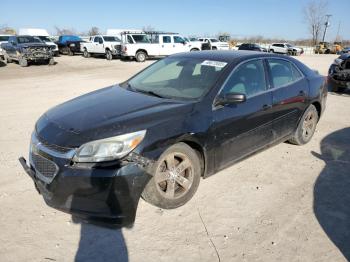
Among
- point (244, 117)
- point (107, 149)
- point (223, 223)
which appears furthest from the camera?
point (244, 117)

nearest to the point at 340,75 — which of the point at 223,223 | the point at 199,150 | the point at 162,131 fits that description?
the point at 199,150

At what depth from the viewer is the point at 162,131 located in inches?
128

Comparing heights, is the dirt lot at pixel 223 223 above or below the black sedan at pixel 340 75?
below

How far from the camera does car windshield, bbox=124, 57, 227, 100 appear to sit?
397 cm

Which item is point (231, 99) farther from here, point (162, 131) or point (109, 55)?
point (109, 55)

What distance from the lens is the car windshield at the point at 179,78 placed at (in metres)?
3.97


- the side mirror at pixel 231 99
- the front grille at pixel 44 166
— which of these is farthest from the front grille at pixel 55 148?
the side mirror at pixel 231 99

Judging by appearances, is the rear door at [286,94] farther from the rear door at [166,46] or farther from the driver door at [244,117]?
the rear door at [166,46]

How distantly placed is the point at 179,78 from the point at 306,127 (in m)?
2.57

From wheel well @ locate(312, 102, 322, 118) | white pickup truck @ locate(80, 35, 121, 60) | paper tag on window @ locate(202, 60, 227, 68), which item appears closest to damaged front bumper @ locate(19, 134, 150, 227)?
paper tag on window @ locate(202, 60, 227, 68)

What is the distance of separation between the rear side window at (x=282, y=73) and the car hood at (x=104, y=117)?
176 cm

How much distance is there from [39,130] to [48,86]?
30.8ft

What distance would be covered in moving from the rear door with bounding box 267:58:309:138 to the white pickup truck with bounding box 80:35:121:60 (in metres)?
21.8

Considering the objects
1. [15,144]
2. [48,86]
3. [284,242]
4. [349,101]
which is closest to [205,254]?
[284,242]
